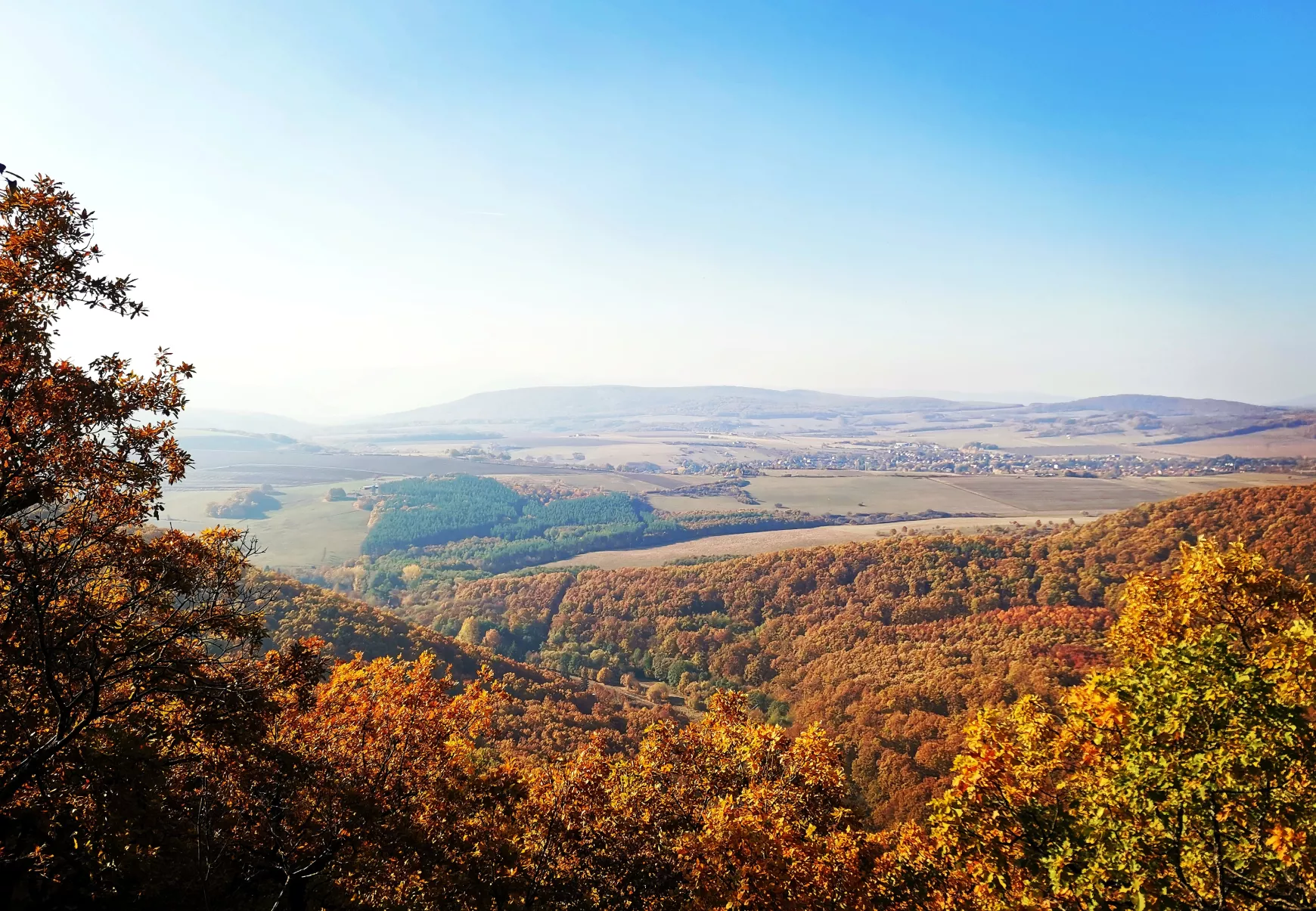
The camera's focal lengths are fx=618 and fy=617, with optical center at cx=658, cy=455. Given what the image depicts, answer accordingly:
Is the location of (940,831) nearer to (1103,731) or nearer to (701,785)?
(1103,731)

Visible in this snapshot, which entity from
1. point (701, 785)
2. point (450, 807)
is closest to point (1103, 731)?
point (701, 785)

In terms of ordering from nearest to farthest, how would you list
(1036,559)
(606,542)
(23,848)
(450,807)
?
(23,848) → (450,807) → (1036,559) → (606,542)

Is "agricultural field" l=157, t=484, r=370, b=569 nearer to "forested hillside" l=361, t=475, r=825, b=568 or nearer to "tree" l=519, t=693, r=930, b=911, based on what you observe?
"forested hillside" l=361, t=475, r=825, b=568

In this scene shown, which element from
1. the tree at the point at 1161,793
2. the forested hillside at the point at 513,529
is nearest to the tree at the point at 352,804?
the tree at the point at 1161,793

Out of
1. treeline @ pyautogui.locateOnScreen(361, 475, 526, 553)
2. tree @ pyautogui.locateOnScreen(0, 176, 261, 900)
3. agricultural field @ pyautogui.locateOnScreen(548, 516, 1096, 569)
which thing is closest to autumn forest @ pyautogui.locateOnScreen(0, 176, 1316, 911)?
tree @ pyautogui.locateOnScreen(0, 176, 261, 900)

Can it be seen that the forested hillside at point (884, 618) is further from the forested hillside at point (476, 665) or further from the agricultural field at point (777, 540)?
the agricultural field at point (777, 540)
